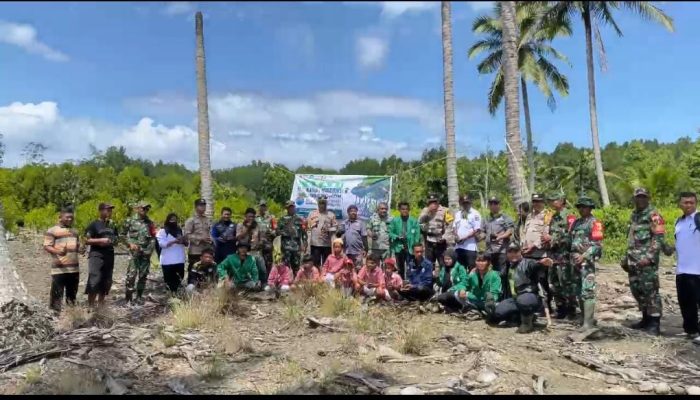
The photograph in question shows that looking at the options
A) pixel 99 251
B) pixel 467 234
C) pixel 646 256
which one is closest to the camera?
pixel 646 256

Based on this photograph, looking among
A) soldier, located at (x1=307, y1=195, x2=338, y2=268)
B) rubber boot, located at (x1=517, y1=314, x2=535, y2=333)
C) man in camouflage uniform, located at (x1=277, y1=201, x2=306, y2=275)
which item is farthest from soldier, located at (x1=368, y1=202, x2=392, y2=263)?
rubber boot, located at (x1=517, y1=314, x2=535, y2=333)

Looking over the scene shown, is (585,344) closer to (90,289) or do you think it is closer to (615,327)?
(615,327)

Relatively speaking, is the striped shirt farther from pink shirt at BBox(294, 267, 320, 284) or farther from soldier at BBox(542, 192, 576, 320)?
soldier at BBox(542, 192, 576, 320)

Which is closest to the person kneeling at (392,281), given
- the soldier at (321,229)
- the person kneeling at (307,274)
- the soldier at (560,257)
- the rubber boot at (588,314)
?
the person kneeling at (307,274)

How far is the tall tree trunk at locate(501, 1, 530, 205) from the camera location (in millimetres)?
8930

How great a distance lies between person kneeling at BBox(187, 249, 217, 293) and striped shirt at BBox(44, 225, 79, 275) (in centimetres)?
173

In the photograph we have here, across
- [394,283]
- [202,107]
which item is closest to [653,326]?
[394,283]

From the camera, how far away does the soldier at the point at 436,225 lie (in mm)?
9469

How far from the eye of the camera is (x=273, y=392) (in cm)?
543

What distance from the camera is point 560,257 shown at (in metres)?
7.64

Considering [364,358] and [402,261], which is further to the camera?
[402,261]

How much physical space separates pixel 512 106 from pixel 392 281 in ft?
10.4

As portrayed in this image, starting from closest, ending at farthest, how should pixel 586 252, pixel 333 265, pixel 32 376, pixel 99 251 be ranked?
pixel 32 376, pixel 586 252, pixel 99 251, pixel 333 265

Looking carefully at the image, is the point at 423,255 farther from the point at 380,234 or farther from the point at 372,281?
the point at 380,234
